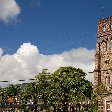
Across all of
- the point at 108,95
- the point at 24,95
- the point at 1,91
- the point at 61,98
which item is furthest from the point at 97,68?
the point at 1,91

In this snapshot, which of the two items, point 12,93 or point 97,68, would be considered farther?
point 12,93

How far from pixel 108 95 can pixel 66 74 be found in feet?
124

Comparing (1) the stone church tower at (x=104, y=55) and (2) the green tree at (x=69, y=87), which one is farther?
(2) the green tree at (x=69, y=87)

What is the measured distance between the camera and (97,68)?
243 feet

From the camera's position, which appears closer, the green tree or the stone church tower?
the stone church tower

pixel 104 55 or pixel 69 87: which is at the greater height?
pixel 104 55

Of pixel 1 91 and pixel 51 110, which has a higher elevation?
pixel 1 91

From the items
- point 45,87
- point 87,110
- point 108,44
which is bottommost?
point 87,110

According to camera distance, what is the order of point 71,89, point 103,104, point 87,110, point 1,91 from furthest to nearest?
point 1,91 < point 71,89 < point 87,110 < point 103,104

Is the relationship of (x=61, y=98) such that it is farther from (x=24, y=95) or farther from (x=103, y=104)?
(x=103, y=104)

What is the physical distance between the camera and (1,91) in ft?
426

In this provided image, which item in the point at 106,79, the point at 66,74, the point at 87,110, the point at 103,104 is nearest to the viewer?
the point at 103,104

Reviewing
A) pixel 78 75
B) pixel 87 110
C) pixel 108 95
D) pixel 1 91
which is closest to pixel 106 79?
pixel 87 110

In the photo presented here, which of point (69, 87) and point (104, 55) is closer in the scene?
point (104, 55)
